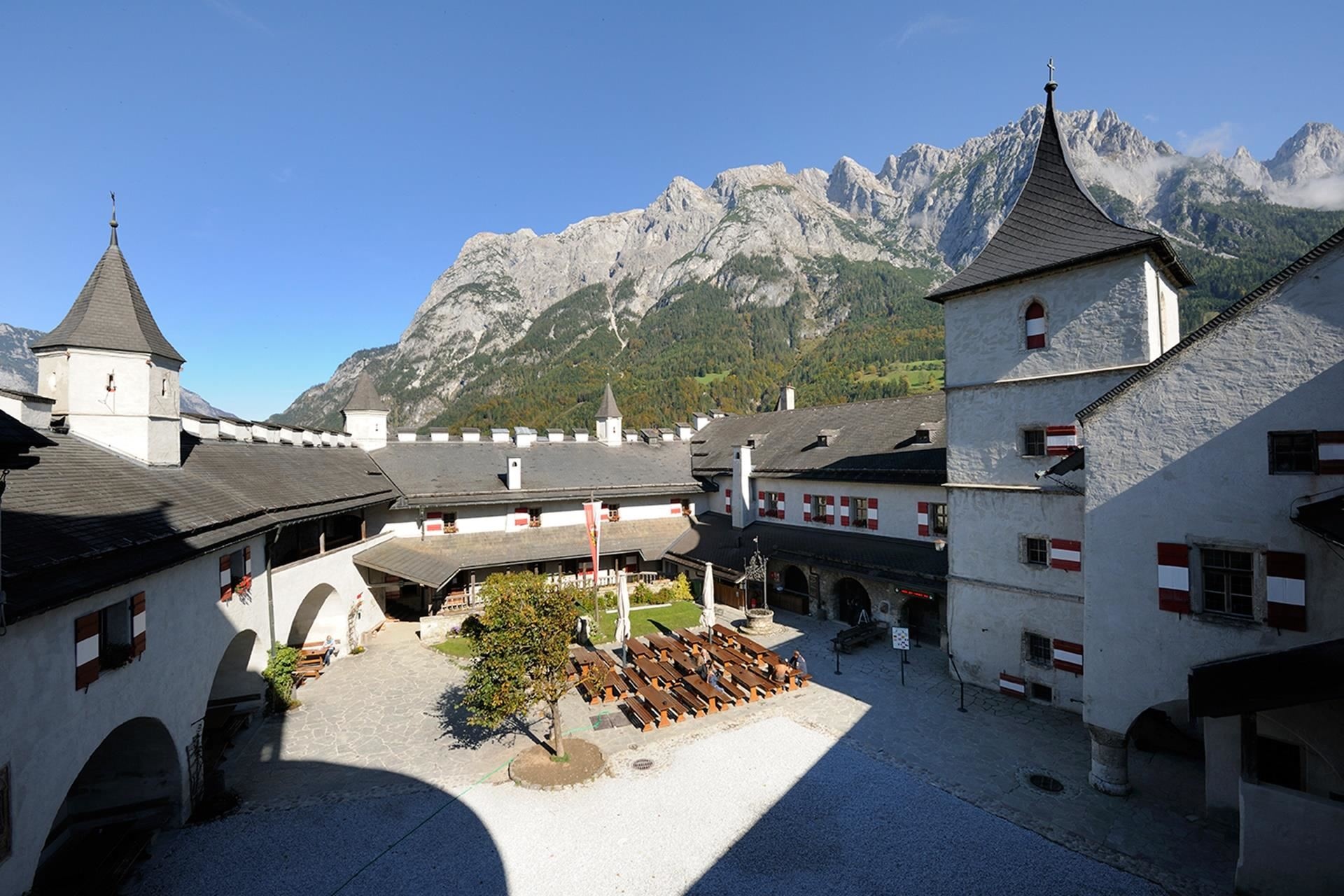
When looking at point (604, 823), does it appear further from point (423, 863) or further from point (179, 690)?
point (179, 690)

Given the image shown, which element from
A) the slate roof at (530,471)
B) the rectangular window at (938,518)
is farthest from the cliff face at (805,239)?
the rectangular window at (938,518)

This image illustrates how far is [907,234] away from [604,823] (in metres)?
204

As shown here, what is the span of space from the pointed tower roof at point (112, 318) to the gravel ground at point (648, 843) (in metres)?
11.6

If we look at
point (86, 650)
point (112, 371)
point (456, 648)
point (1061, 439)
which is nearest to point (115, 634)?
point (86, 650)

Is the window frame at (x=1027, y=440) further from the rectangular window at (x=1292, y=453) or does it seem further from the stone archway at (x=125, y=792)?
the stone archway at (x=125, y=792)

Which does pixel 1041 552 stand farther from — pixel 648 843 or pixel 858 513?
pixel 648 843

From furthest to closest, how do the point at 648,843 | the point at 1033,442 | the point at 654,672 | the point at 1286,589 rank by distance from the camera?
1. the point at 654,672
2. the point at 1033,442
3. the point at 648,843
4. the point at 1286,589

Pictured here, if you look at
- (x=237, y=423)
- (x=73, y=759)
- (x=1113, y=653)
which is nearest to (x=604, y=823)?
(x=73, y=759)

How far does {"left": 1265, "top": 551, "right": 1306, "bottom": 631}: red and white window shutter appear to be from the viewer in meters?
8.62

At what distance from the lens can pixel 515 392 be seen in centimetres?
12312

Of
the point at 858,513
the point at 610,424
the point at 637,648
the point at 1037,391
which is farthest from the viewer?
the point at 610,424

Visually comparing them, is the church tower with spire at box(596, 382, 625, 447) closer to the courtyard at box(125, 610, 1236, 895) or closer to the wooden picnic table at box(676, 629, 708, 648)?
the wooden picnic table at box(676, 629, 708, 648)

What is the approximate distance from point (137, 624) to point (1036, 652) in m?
19.3

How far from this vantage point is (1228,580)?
30.8 feet
